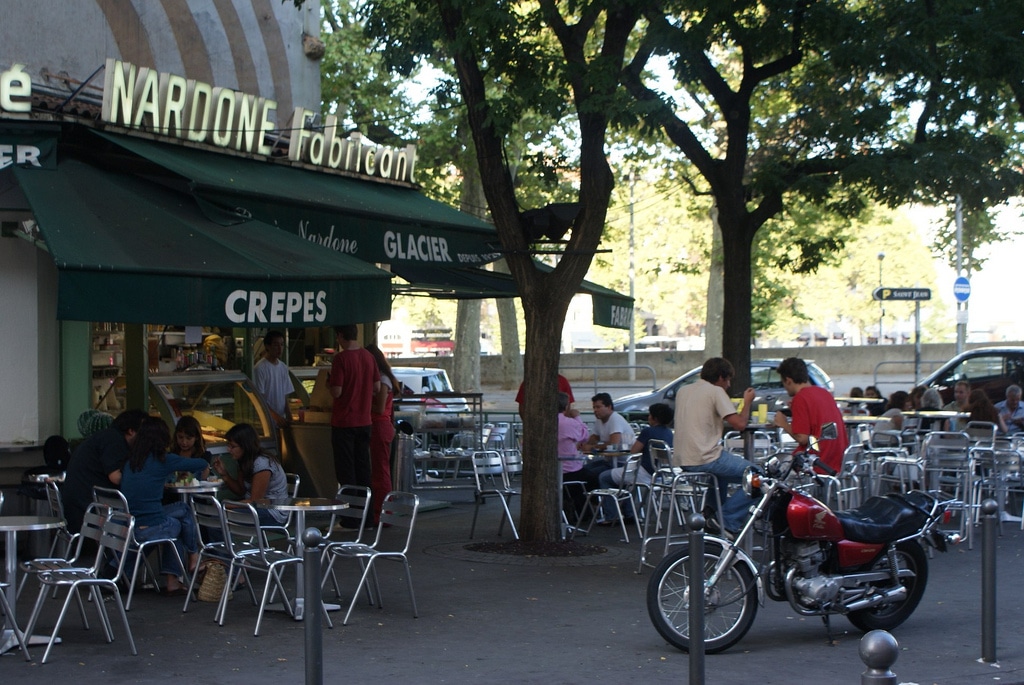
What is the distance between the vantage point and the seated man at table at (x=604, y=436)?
12.7m

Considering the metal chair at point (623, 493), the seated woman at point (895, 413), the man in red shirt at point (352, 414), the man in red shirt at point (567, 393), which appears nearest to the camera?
the metal chair at point (623, 493)

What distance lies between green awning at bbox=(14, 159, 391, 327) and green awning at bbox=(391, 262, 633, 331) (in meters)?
2.53

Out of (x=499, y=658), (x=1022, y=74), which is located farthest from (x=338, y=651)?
(x=1022, y=74)

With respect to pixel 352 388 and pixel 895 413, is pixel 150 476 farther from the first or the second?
pixel 895 413

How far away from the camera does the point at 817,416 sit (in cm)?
988

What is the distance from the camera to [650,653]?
24.0 ft

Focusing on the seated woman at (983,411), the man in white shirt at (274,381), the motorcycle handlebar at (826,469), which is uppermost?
the man in white shirt at (274,381)

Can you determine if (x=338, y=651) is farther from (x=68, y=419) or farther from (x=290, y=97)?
(x=290, y=97)

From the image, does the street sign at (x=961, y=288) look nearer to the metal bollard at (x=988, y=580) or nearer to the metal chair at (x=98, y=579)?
the metal bollard at (x=988, y=580)

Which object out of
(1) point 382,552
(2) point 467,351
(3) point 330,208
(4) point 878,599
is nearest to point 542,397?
(3) point 330,208

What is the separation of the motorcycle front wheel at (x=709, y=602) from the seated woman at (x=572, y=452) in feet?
16.3

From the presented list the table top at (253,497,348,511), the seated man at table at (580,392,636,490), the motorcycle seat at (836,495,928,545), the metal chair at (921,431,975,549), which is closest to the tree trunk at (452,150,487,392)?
the seated man at table at (580,392,636,490)

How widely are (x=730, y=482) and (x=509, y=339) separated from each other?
80.3ft

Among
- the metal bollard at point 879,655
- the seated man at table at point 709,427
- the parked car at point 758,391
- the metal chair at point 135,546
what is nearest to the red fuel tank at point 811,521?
the seated man at table at point 709,427
